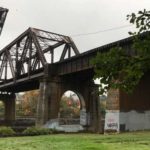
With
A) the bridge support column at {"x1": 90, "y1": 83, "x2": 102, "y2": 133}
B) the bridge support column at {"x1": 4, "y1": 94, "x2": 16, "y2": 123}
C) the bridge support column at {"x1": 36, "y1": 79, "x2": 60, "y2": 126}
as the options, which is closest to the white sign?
the bridge support column at {"x1": 36, "y1": 79, "x2": 60, "y2": 126}

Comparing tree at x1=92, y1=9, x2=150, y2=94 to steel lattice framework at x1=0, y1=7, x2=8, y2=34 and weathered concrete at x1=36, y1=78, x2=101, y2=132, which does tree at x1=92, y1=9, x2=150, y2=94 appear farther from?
steel lattice framework at x1=0, y1=7, x2=8, y2=34

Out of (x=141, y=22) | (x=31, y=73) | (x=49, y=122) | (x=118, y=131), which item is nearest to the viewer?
(x=141, y=22)

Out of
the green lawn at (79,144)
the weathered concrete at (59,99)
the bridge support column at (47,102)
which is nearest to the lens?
the green lawn at (79,144)

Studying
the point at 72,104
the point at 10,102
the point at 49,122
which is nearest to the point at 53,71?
the point at 49,122

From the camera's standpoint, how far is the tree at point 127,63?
11.8 m

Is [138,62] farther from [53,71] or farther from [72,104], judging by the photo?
[72,104]

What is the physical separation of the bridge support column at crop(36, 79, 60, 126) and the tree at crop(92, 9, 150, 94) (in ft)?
145

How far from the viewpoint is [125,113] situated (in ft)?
137

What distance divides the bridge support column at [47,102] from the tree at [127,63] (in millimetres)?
44122

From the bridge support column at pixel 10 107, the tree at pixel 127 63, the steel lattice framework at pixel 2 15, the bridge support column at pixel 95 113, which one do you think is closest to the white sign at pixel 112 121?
the bridge support column at pixel 95 113

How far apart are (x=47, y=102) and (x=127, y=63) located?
4557cm

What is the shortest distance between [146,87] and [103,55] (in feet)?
107

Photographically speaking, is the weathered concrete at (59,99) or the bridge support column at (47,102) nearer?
the bridge support column at (47,102)

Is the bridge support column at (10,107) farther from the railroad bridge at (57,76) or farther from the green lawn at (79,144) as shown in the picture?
the green lawn at (79,144)
